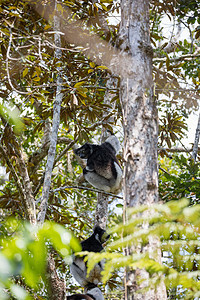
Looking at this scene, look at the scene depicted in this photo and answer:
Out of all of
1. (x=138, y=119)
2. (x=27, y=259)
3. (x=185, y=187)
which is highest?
(x=138, y=119)

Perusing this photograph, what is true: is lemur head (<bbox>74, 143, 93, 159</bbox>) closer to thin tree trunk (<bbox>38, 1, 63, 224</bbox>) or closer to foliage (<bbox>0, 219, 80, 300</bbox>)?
thin tree trunk (<bbox>38, 1, 63, 224</bbox>)

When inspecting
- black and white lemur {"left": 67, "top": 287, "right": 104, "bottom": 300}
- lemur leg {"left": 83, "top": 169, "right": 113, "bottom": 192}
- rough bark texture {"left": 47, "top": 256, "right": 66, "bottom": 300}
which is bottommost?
black and white lemur {"left": 67, "top": 287, "right": 104, "bottom": 300}

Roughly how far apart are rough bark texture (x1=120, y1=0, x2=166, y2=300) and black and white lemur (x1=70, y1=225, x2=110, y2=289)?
1821mm

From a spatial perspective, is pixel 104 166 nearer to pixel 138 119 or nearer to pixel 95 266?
pixel 95 266

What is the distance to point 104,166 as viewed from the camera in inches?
189

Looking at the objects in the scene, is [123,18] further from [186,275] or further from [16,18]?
[186,275]

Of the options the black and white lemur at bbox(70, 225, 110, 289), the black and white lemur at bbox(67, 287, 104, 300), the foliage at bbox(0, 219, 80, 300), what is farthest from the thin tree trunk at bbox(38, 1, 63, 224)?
the foliage at bbox(0, 219, 80, 300)

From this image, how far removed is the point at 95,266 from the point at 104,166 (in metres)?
1.48

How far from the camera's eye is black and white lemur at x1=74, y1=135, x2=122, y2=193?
4801mm

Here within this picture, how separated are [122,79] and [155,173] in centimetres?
88

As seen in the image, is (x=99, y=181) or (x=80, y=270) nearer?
(x=80, y=270)

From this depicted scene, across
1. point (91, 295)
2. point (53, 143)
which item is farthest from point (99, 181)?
point (91, 295)

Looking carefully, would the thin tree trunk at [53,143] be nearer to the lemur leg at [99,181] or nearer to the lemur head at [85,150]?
the lemur head at [85,150]

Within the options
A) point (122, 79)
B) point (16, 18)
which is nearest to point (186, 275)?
point (122, 79)
